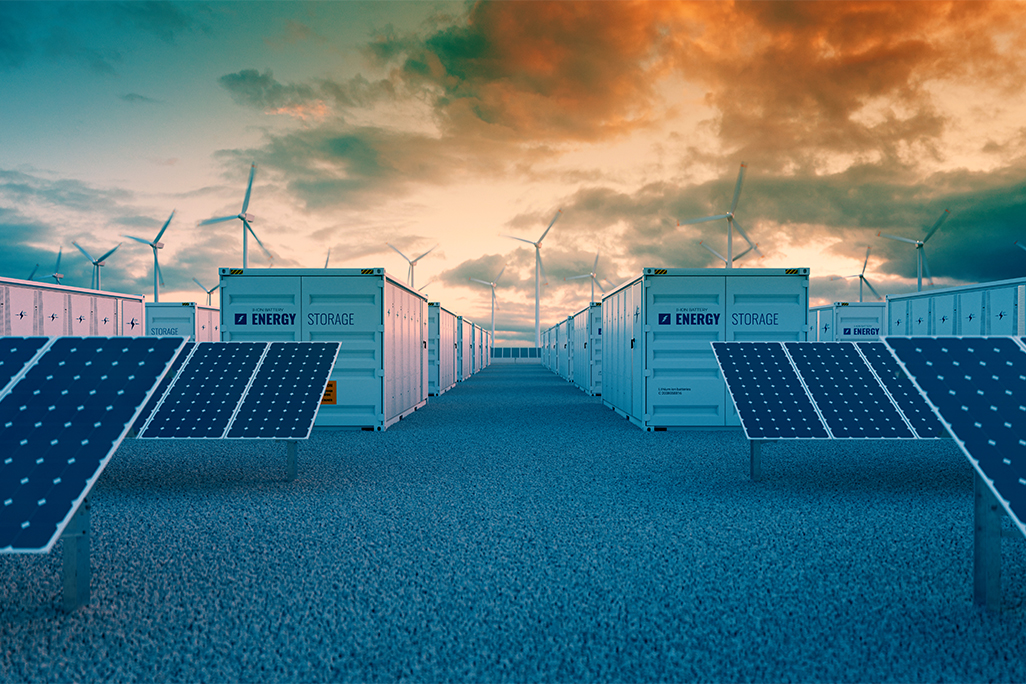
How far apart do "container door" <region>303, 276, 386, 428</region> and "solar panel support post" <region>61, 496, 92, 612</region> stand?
823 cm

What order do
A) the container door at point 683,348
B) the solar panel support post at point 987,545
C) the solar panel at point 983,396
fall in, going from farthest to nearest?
the container door at point 683,348 < the solar panel support post at point 987,545 < the solar panel at point 983,396

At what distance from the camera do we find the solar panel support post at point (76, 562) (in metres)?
3.54

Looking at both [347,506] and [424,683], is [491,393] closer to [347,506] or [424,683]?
[347,506]

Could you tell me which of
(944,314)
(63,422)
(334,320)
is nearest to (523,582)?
(63,422)

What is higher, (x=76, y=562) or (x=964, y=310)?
(x=964, y=310)

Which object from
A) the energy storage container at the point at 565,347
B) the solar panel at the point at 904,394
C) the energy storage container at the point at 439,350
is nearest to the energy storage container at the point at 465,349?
the energy storage container at the point at 439,350

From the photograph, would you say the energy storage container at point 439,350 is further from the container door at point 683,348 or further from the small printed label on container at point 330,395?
the container door at point 683,348

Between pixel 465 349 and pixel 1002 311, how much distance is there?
25693 mm

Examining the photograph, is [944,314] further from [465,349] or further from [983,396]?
[465,349]

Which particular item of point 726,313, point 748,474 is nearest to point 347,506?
point 748,474

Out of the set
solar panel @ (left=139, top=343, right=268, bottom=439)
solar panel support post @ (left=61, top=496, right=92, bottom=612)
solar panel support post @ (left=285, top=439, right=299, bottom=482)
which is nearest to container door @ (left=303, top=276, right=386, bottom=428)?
solar panel @ (left=139, top=343, right=268, bottom=439)

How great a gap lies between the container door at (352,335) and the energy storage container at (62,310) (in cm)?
368

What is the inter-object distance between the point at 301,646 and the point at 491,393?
1944 centimetres

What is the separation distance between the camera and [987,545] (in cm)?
356
